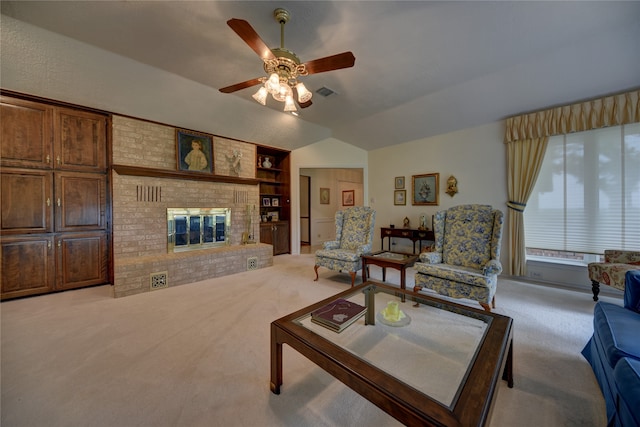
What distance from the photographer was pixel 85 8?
2.03m

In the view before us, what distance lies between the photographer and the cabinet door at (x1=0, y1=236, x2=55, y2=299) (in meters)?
2.81

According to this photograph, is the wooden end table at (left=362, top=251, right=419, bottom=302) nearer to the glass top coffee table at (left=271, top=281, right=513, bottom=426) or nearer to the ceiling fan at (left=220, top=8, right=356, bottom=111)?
the glass top coffee table at (left=271, top=281, right=513, bottom=426)

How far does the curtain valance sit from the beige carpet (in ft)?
7.29

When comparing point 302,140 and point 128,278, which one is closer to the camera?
point 128,278

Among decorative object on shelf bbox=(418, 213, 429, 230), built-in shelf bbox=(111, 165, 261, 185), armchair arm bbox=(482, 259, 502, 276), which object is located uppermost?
built-in shelf bbox=(111, 165, 261, 185)

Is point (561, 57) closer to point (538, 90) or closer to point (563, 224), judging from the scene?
point (538, 90)

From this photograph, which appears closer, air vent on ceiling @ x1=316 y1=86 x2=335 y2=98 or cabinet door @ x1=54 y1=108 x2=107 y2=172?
cabinet door @ x1=54 y1=108 x2=107 y2=172

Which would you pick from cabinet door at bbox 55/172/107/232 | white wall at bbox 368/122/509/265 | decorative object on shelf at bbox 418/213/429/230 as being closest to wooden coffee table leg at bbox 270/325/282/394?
cabinet door at bbox 55/172/107/232

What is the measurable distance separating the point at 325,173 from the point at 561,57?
5391mm

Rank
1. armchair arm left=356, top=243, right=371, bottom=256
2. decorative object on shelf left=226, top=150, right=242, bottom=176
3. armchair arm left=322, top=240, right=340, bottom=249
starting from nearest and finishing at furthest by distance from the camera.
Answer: armchair arm left=356, top=243, right=371, bottom=256 < armchair arm left=322, top=240, right=340, bottom=249 < decorative object on shelf left=226, top=150, right=242, bottom=176

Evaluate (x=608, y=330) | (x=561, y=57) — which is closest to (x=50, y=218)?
(x=608, y=330)

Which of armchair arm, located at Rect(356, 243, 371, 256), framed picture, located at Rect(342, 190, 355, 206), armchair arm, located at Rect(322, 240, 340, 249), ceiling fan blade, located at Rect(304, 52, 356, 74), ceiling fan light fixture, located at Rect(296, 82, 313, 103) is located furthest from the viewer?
framed picture, located at Rect(342, 190, 355, 206)

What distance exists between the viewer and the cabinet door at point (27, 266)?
2807mm

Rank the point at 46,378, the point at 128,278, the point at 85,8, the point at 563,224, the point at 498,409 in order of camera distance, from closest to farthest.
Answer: the point at 498,409 → the point at 46,378 → the point at 85,8 → the point at 128,278 → the point at 563,224
